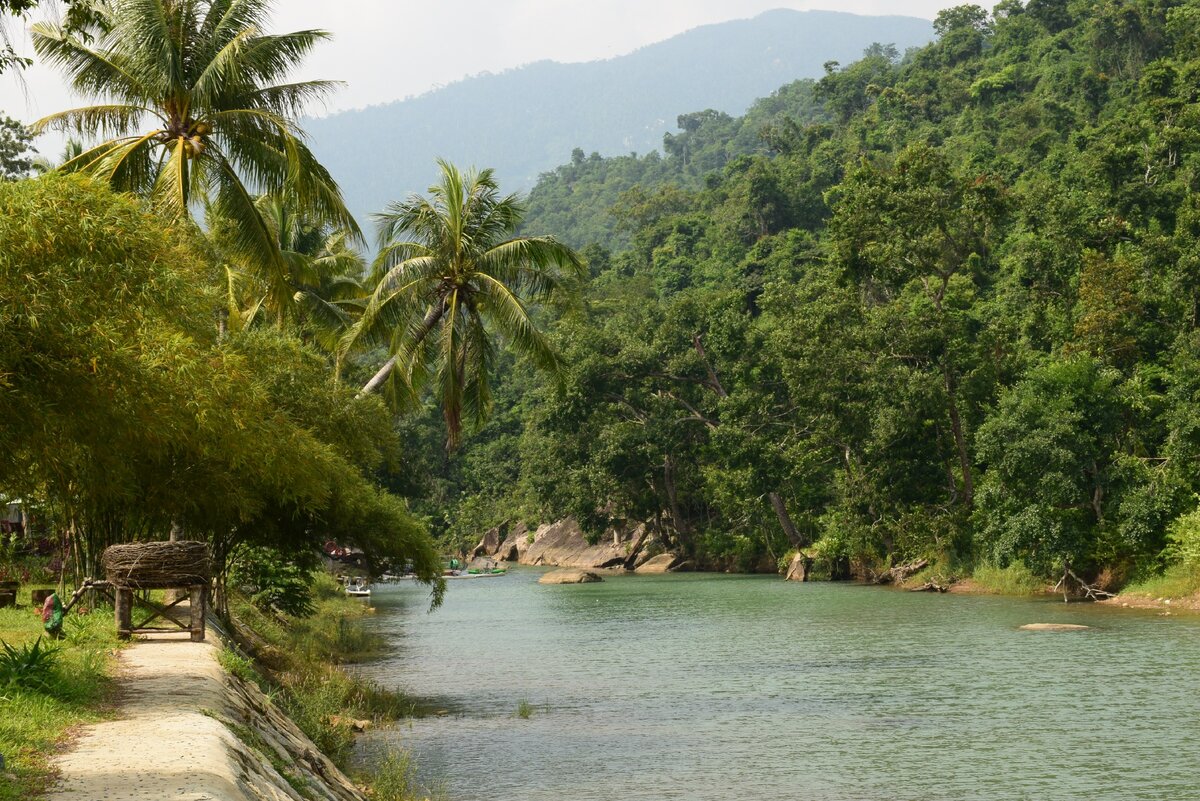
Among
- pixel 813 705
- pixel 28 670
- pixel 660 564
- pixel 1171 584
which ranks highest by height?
pixel 28 670

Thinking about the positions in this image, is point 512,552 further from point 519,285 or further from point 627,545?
point 519,285

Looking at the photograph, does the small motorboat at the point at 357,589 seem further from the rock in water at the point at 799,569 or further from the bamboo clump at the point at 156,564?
the bamboo clump at the point at 156,564

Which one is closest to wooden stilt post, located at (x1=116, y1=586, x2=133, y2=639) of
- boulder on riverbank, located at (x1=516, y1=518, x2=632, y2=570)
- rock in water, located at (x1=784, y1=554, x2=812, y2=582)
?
rock in water, located at (x1=784, y1=554, x2=812, y2=582)

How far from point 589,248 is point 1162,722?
88969mm

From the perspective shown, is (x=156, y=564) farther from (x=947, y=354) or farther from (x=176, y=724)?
(x=947, y=354)

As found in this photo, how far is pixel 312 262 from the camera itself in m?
37.7

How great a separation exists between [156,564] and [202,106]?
1038 centimetres

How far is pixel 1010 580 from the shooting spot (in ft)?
147

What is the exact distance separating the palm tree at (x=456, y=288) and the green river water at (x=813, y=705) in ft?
24.4

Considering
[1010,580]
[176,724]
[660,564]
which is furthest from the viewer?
[660,564]

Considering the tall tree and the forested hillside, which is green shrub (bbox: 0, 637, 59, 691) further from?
the tall tree

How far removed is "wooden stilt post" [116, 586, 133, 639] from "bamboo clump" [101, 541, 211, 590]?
60cm

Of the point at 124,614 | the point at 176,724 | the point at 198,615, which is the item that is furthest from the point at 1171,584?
the point at 176,724

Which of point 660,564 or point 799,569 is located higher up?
point 799,569
